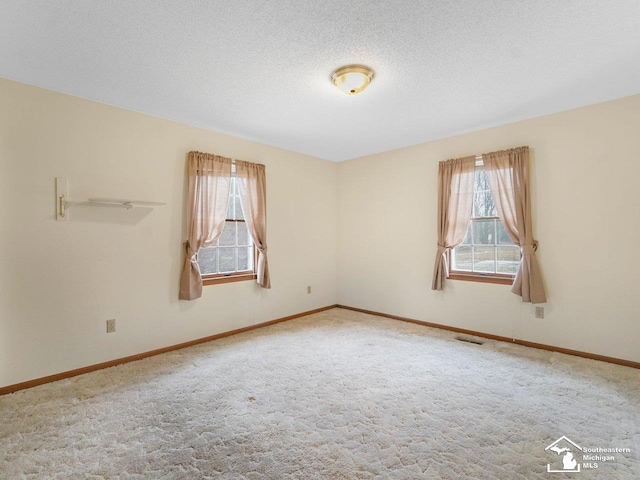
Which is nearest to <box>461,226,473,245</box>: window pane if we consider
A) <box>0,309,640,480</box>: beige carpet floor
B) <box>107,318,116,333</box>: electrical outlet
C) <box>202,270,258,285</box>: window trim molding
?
<box>0,309,640,480</box>: beige carpet floor

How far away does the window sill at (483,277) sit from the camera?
12.2ft

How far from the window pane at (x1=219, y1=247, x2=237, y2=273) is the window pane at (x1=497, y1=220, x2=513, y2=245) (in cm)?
339

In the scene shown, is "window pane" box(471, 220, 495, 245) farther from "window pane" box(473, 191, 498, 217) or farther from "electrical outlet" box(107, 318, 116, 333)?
"electrical outlet" box(107, 318, 116, 333)

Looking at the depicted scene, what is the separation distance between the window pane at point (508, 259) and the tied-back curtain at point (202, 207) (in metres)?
3.47

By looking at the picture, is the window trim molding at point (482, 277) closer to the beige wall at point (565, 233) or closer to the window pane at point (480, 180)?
the beige wall at point (565, 233)

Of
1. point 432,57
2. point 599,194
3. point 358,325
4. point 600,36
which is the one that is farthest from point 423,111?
point 358,325

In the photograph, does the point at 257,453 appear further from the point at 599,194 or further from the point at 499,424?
the point at 599,194

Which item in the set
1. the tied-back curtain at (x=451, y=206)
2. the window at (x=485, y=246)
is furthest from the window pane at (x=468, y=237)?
the tied-back curtain at (x=451, y=206)

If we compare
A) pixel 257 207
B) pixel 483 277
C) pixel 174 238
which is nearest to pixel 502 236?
pixel 483 277

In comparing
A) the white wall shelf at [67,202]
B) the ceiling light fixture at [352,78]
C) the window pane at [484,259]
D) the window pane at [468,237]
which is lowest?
the window pane at [484,259]

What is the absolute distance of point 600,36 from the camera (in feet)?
6.80

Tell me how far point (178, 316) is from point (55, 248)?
134cm

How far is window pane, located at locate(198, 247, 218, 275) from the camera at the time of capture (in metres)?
3.87

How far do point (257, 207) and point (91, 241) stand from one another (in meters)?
1.89
